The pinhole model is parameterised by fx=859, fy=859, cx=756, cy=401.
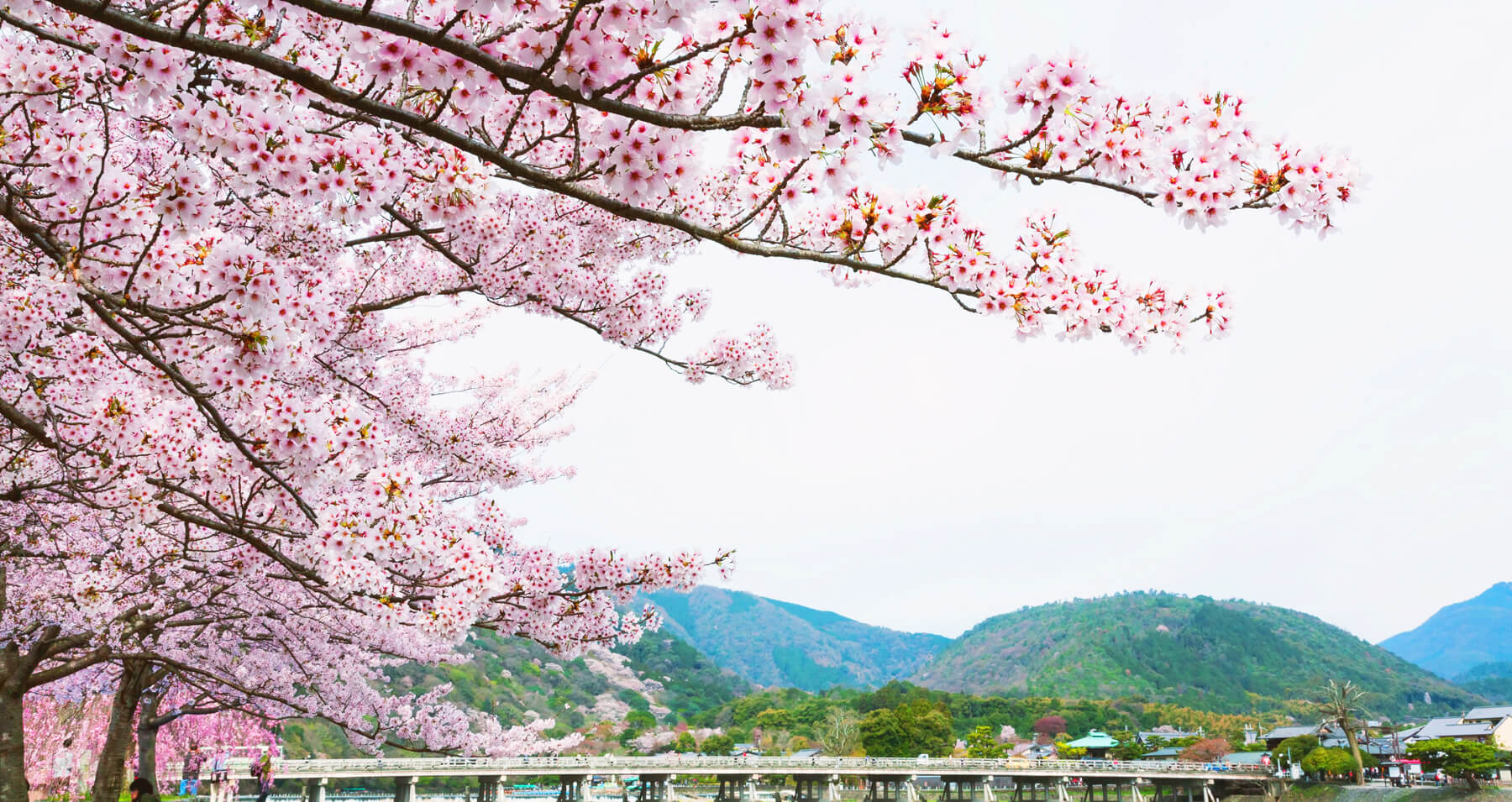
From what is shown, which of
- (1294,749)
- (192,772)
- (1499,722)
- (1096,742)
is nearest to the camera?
(192,772)

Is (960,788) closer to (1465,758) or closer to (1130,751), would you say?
(1130,751)

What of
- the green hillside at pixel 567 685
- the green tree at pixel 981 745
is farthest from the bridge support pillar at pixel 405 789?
the green tree at pixel 981 745

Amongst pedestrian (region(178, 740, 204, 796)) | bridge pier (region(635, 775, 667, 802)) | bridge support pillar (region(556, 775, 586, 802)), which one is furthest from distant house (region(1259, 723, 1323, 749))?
pedestrian (region(178, 740, 204, 796))

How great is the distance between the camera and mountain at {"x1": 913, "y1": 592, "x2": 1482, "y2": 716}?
128500 millimetres

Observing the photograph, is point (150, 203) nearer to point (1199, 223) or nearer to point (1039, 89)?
point (1039, 89)

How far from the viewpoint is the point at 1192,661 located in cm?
14575

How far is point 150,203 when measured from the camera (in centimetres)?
427

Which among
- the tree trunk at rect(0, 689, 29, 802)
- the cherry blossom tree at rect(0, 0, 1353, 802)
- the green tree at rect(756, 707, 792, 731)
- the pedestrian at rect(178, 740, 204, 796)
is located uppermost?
the cherry blossom tree at rect(0, 0, 1353, 802)

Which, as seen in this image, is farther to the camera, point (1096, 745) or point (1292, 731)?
point (1096, 745)

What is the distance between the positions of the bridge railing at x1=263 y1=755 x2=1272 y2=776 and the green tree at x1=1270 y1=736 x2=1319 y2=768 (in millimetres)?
1447

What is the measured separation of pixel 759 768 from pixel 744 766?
1.32 m

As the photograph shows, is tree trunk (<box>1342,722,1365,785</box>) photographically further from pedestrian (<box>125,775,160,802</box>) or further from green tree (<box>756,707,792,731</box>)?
pedestrian (<box>125,775,160,802</box>)

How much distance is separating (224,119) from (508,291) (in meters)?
3.47

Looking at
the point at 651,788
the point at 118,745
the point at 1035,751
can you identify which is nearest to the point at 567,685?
the point at 651,788
